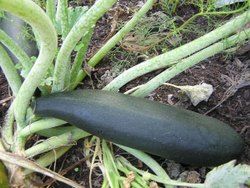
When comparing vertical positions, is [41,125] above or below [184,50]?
below

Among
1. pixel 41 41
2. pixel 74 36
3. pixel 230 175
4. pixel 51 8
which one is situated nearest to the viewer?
pixel 230 175

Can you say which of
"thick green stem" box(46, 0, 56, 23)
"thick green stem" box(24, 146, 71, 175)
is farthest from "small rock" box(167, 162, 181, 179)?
"thick green stem" box(46, 0, 56, 23)

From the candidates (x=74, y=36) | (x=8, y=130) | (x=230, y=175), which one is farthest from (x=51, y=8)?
(x=230, y=175)

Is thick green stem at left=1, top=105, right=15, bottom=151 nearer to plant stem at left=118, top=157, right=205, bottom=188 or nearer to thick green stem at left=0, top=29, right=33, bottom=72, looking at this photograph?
thick green stem at left=0, top=29, right=33, bottom=72

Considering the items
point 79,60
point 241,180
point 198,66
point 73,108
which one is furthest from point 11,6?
point 198,66

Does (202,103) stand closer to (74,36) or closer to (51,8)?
(74,36)

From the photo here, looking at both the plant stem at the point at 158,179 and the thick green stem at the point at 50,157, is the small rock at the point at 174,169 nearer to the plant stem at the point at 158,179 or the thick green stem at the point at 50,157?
the plant stem at the point at 158,179

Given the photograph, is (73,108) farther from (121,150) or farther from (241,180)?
(241,180)
